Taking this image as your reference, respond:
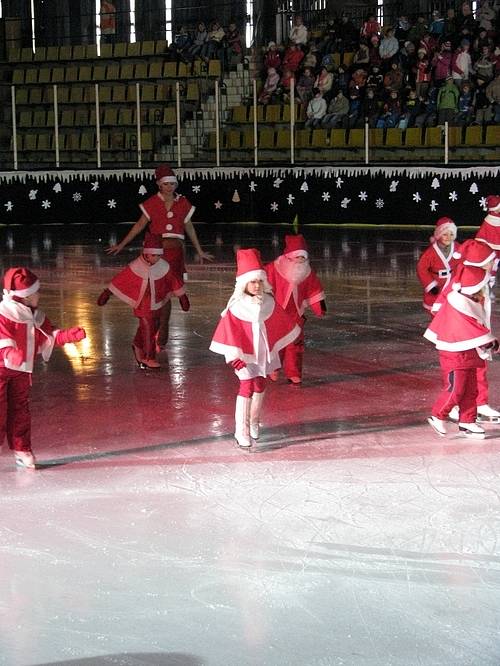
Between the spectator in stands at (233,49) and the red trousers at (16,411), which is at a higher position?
the spectator in stands at (233,49)

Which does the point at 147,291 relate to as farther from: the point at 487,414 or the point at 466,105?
the point at 466,105

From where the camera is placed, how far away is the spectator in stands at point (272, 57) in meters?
24.7

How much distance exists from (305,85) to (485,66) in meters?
3.89

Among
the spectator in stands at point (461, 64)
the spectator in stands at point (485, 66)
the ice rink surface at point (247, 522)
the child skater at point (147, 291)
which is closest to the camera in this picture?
the ice rink surface at point (247, 522)

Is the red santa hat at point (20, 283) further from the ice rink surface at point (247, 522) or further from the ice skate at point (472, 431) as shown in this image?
the ice skate at point (472, 431)

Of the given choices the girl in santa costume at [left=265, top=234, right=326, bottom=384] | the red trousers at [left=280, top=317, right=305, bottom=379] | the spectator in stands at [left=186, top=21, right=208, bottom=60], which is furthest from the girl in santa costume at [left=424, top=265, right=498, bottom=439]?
the spectator in stands at [left=186, top=21, right=208, bottom=60]

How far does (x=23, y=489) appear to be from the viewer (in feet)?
20.2

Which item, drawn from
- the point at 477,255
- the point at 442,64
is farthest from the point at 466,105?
the point at 477,255

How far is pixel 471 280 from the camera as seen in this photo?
23.2ft

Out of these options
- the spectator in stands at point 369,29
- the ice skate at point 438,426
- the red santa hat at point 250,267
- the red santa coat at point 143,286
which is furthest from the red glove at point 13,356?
the spectator in stands at point 369,29

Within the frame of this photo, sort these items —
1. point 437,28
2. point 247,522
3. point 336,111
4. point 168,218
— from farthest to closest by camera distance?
1. point 336,111
2. point 437,28
3. point 168,218
4. point 247,522

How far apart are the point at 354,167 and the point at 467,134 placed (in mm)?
2144

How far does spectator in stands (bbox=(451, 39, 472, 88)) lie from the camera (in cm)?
2150

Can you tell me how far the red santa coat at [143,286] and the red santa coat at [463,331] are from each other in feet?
9.29
